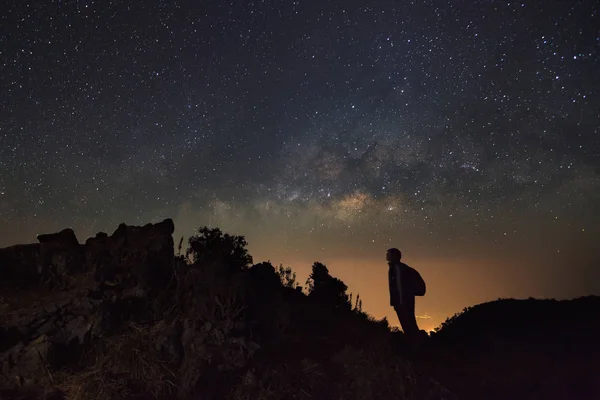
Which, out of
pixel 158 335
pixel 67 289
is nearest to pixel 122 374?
pixel 158 335

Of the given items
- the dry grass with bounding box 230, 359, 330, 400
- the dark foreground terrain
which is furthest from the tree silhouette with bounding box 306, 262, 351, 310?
the dry grass with bounding box 230, 359, 330, 400

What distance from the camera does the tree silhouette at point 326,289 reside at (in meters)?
12.4

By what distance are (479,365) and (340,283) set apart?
216 inches

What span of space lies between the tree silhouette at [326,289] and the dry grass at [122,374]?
533 centimetres

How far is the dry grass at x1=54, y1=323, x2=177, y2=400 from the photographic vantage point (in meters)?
6.52

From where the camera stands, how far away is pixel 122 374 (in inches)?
271

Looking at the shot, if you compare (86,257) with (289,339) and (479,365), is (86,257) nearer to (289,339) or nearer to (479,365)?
(289,339)

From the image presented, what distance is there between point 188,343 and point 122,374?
40.4 inches

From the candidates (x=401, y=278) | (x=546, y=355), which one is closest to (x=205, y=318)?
(x=401, y=278)

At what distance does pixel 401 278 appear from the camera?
34.9 feet

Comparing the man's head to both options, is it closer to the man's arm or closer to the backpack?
the man's arm

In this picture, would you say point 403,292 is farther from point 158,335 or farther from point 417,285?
point 158,335

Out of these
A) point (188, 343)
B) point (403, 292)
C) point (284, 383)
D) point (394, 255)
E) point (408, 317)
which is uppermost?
point (394, 255)

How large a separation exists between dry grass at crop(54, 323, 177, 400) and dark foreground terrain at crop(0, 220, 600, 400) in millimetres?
16
